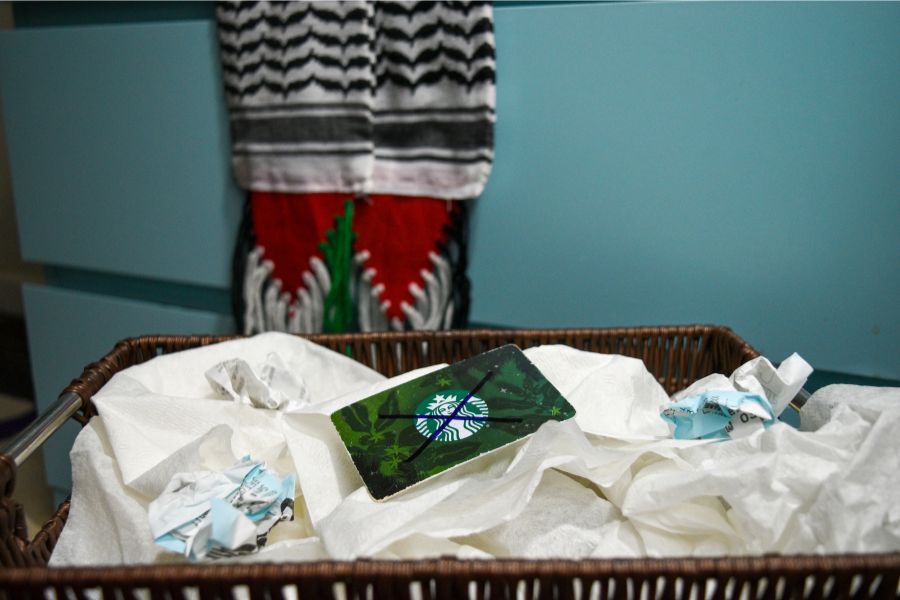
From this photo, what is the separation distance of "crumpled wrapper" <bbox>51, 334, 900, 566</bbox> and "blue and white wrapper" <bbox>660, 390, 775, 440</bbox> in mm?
25

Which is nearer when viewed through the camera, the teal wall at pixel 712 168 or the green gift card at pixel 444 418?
the green gift card at pixel 444 418

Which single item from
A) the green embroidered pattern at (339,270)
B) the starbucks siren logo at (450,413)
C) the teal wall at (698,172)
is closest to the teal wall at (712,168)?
the teal wall at (698,172)

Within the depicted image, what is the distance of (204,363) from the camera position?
1.79 ft

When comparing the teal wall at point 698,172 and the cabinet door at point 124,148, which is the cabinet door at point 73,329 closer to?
the cabinet door at point 124,148

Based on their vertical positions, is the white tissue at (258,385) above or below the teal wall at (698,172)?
below

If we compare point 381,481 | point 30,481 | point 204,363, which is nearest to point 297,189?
point 204,363

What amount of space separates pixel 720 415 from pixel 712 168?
0.28m

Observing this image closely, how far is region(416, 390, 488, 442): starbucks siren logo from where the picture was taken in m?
0.44

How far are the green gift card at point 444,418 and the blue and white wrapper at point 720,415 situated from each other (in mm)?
80

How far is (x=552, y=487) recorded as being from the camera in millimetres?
415

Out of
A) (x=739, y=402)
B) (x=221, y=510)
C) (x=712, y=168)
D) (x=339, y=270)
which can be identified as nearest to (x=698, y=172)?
(x=712, y=168)

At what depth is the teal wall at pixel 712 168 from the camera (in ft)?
1.82

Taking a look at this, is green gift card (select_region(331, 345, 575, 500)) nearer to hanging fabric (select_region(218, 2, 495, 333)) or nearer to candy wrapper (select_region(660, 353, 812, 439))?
candy wrapper (select_region(660, 353, 812, 439))

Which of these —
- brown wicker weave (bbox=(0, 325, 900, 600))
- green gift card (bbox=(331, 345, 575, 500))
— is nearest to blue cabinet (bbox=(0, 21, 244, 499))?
green gift card (bbox=(331, 345, 575, 500))
